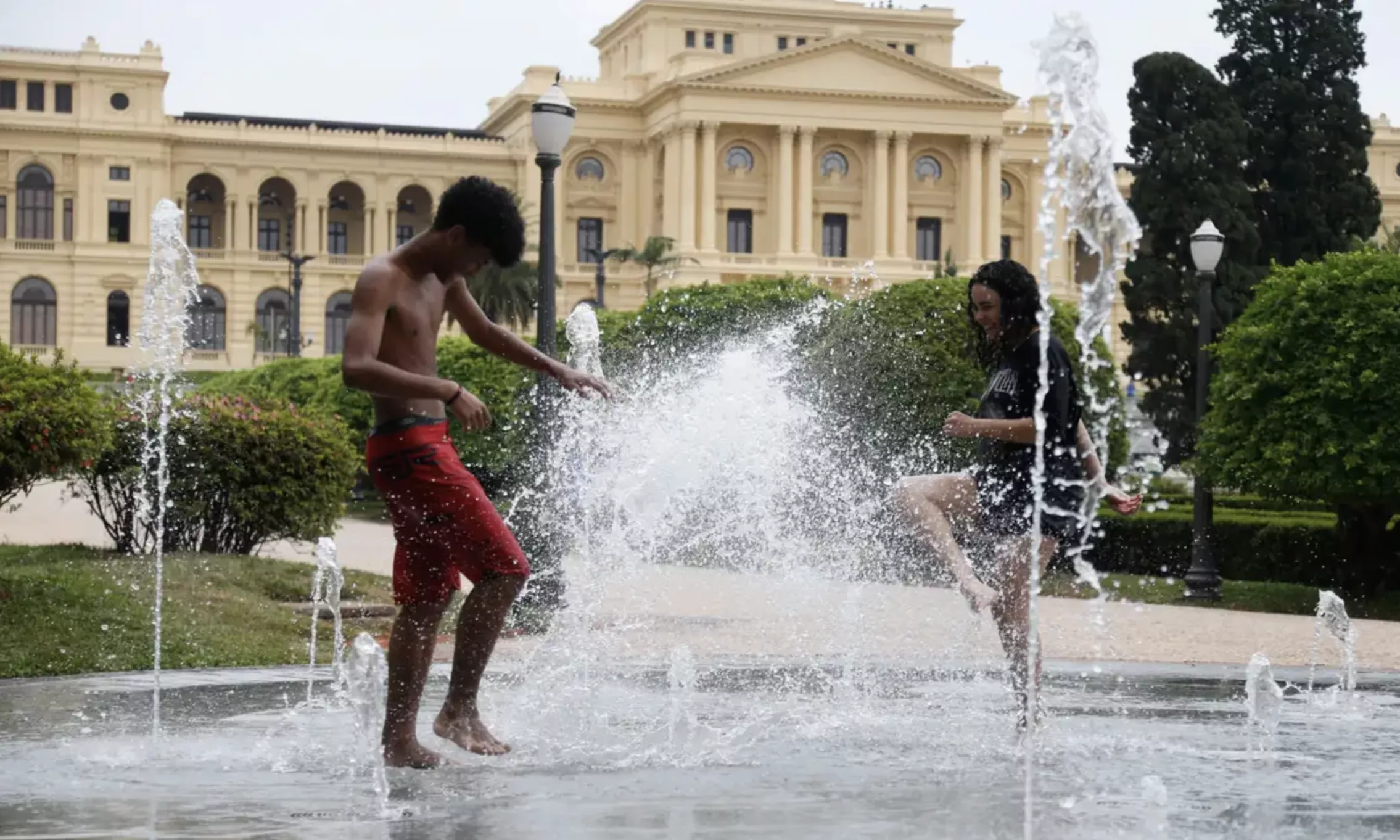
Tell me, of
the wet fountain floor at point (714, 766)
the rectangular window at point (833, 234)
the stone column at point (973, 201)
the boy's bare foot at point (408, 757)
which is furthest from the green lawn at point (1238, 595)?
the rectangular window at point (833, 234)

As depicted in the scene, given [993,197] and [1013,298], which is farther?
[993,197]

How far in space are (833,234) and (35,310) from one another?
96.2ft

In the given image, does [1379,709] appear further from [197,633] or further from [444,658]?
[197,633]

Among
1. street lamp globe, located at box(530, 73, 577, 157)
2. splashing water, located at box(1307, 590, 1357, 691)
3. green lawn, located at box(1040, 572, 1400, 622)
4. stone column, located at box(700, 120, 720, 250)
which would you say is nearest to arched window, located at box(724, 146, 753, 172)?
stone column, located at box(700, 120, 720, 250)

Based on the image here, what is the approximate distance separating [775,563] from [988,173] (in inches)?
2394

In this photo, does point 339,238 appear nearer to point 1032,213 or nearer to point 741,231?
point 741,231

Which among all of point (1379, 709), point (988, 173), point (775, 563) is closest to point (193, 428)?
point (775, 563)

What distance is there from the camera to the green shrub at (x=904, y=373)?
77.7 ft

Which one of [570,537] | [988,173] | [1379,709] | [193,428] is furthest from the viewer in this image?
[988,173]

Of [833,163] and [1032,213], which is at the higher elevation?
[833,163]

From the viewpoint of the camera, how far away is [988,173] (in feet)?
258

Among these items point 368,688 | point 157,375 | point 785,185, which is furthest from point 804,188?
point 368,688

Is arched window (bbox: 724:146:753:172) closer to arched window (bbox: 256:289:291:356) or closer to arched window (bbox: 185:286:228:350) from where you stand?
arched window (bbox: 256:289:291:356)

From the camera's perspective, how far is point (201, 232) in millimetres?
77375
